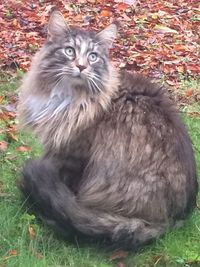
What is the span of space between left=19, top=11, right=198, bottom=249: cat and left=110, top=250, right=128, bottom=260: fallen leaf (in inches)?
2.0

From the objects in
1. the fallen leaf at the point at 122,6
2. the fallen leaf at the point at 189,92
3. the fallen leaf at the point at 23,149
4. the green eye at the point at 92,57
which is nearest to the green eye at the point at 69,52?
the green eye at the point at 92,57

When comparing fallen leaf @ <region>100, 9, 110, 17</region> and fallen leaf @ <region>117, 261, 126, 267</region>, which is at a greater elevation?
fallen leaf @ <region>117, 261, 126, 267</region>

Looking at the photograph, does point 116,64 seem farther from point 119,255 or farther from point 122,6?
point 119,255

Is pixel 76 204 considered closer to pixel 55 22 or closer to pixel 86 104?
pixel 86 104

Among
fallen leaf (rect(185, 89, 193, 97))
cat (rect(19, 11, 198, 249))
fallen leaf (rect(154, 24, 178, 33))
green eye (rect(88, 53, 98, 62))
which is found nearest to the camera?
cat (rect(19, 11, 198, 249))

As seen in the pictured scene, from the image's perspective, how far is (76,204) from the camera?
12.6 ft

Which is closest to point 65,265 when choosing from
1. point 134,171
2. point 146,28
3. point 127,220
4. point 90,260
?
point 90,260

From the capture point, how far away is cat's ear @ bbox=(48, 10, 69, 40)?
13.4 ft

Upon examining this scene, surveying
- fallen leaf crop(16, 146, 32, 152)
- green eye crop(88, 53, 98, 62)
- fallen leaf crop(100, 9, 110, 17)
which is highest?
green eye crop(88, 53, 98, 62)

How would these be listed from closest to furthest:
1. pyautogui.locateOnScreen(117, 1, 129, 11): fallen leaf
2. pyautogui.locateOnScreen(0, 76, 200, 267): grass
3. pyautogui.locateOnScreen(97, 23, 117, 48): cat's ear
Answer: pyautogui.locateOnScreen(0, 76, 200, 267): grass → pyautogui.locateOnScreen(97, 23, 117, 48): cat's ear → pyautogui.locateOnScreen(117, 1, 129, 11): fallen leaf

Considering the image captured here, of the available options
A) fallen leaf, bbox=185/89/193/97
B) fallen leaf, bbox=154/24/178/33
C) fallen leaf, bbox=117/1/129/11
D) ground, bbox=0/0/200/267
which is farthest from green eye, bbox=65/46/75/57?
fallen leaf, bbox=117/1/129/11

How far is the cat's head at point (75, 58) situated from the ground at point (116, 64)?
0.85 m

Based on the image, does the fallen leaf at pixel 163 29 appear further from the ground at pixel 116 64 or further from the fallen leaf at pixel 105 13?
the fallen leaf at pixel 105 13

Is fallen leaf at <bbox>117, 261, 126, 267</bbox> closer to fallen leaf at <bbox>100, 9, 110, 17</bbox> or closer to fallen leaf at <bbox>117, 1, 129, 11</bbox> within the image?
fallen leaf at <bbox>100, 9, 110, 17</bbox>
